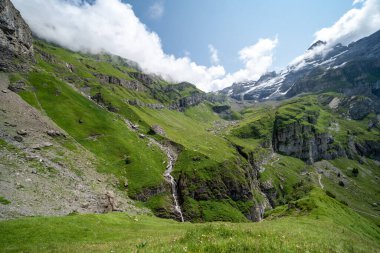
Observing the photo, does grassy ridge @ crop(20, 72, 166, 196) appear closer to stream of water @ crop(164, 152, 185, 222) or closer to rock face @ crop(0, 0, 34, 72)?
stream of water @ crop(164, 152, 185, 222)

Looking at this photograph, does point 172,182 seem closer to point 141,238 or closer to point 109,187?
point 109,187

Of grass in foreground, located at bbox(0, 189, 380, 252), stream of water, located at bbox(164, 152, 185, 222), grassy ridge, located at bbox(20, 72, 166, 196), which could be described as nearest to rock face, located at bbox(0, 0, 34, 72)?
grassy ridge, located at bbox(20, 72, 166, 196)

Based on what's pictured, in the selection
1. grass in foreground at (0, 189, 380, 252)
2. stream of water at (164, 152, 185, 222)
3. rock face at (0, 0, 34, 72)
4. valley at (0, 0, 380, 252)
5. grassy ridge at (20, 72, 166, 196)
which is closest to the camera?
grass in foreground at (0, 189, 380, 252)

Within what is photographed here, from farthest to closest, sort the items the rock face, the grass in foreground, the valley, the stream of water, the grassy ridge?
1. the rock face
2. the grassy ridge
3. the stream of water
4. the valley
5. the grass in foreground

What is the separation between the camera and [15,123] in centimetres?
10044

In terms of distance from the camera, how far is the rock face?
153 metres

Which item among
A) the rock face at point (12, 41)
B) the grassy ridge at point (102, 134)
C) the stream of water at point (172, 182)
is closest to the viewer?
the stream of water at point (172, 182)

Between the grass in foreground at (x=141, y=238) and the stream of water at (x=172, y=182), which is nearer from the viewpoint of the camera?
the grass in foreground at (x=141, y=238)

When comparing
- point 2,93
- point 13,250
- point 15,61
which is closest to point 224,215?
point 13,250

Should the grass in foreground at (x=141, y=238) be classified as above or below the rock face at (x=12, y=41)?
below

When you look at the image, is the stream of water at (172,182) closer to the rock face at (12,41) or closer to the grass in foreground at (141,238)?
the grass in foreground at (141,238)

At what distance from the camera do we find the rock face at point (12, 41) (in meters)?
153

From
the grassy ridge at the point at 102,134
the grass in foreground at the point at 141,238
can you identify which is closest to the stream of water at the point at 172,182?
the grassy ridge at the point at 102,134

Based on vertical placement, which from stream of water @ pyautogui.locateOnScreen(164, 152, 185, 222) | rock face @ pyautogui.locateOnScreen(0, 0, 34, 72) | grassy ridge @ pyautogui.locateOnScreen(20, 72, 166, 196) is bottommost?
stream of water @ pyautogui.locateOnScreen(164, 152, 185, 222)
